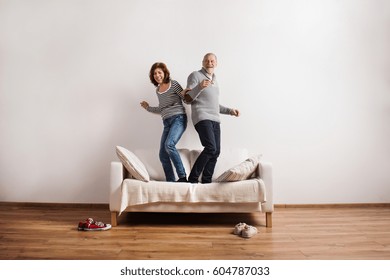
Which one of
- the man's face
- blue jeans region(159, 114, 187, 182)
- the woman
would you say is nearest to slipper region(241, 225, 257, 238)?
blue jeans region(159, 114, 187, 182)

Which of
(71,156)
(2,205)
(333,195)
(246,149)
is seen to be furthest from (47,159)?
(333,195)

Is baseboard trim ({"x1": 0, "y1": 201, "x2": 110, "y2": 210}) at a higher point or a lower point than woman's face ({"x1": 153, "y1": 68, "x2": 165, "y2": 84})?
lower

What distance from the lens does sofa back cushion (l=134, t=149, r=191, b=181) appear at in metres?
3.64

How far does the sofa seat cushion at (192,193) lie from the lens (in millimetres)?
3078

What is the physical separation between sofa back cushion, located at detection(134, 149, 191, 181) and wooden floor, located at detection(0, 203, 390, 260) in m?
0.38

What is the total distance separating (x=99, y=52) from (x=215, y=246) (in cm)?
254

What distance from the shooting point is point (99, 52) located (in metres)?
4.07

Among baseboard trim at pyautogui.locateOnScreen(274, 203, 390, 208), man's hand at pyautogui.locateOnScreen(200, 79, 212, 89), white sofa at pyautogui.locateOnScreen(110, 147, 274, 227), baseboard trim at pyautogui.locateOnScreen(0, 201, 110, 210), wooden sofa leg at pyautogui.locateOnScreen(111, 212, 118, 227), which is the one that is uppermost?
man's hand at pyautogui.locateOnScreen(200, 79, 212, 89)

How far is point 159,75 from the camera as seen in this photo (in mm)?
3658

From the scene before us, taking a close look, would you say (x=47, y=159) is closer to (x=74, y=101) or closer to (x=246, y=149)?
(x=74, y=101)

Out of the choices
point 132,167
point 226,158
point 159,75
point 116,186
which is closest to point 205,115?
point 226,158

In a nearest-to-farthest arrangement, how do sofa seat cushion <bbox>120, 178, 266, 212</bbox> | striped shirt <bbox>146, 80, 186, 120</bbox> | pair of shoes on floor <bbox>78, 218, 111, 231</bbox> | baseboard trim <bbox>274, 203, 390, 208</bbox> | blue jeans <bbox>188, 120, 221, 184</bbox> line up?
pair of shoes on floor <bbox>78, 218, 111, 231</bbox> < sofa seat cushion <bbox>120, 178, 266, 212</bbox> < blue jeans <bbox>188, 120, 221, 184</bbox> < striped shirt <bbox>146, 80, 186, 120</bbox> < baseboard trim <bbox>274, 203, 390, 208</bbox>

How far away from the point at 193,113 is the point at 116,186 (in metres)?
0.98

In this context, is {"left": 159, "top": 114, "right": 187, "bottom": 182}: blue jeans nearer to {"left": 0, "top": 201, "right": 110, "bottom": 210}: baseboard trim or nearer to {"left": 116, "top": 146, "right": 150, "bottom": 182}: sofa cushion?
{"left": 116, "top": 146, "right": 150, "bottom": 182}: sofa cushion
